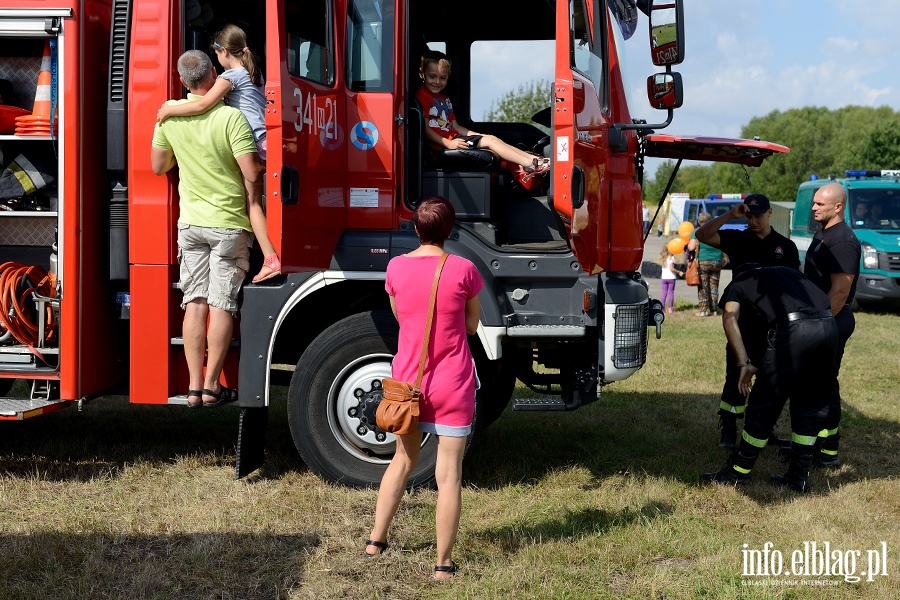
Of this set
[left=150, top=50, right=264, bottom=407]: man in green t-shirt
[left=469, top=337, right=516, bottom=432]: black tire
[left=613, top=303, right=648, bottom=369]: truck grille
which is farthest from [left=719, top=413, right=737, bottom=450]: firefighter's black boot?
[left=150, top=50, right=264, bottom=407]: man in green t-shirt

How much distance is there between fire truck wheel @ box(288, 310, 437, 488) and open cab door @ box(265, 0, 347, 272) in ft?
1.51

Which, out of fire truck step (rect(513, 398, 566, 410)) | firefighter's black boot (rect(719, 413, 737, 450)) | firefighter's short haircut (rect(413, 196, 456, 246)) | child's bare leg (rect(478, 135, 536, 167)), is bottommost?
firefighter's black boot (rect(719, 413, 737, 450))

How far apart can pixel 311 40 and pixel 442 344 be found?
81.1 inches

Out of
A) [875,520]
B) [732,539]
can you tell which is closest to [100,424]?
[732,539]

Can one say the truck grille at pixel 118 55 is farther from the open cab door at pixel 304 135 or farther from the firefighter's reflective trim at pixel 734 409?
the firefighter's reflective trim at pixel 734 409

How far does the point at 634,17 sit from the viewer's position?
20.3 ft

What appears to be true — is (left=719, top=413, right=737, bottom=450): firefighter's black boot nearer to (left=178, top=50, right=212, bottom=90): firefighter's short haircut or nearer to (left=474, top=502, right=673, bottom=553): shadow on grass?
(left=474, top=502, right=673, bottom=553): shadow on grass

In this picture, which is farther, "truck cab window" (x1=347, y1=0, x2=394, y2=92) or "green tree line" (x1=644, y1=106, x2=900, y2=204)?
"green tree line" (x1=644, y1=106, x2=900, y2=204)

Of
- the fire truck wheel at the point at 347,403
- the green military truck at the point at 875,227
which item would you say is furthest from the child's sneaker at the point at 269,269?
the green military truck at the point at 875,227

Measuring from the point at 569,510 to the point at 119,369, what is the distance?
9.42ft

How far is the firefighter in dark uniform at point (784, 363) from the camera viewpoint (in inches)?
224

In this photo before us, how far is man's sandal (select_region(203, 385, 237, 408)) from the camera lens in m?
5.49

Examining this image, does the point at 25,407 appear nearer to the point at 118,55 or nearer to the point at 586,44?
the point at 118,55

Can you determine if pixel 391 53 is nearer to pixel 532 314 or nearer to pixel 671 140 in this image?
pixel 532 314
